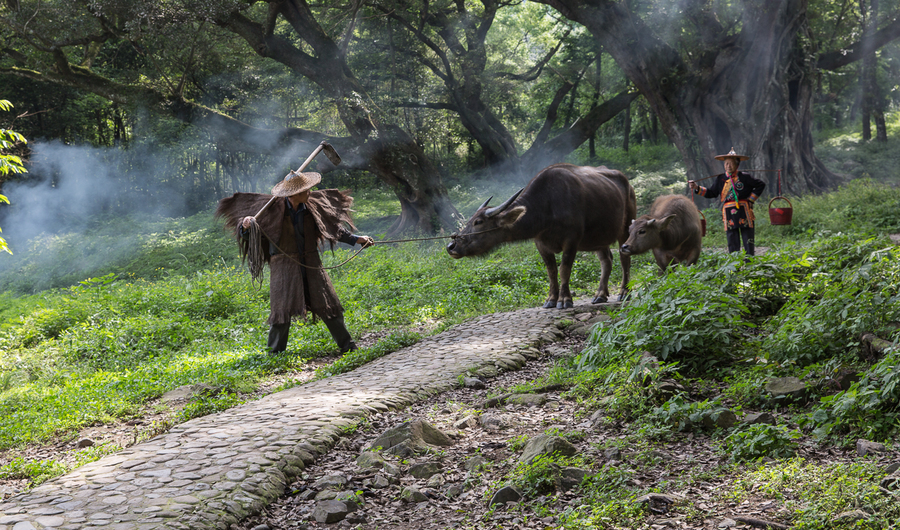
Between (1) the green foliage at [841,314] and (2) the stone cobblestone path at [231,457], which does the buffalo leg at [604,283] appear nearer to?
(2) the stone cobblestone path at [231,457]

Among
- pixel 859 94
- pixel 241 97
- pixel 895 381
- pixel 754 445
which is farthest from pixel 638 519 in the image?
pixel 859 94

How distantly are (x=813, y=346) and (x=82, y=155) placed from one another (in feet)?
94.1

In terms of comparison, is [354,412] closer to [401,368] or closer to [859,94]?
[401,368]

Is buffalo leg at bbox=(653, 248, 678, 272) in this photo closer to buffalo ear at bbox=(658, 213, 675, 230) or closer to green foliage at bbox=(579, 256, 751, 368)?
buffalo ear at bbox=(658, 213, 675, 230)

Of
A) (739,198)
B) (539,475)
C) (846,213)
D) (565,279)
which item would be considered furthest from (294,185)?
(846,213)

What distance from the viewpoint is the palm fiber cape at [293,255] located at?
7.30 metres

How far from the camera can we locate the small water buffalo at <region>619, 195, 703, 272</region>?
823cm

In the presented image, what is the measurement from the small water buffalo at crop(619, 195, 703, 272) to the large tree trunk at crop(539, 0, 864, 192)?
9.16m

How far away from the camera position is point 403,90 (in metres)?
21.7

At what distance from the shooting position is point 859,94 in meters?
26.2

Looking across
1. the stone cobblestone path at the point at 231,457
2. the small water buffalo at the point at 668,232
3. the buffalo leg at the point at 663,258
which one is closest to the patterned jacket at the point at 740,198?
the small water buffalo at the point at 668,232

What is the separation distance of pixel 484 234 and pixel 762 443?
529 cm

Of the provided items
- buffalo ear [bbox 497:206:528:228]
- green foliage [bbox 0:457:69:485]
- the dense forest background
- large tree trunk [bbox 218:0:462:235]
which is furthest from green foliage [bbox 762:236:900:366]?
large tree trunk [bbox 218:0:462:235]

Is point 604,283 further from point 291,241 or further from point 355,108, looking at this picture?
point 355,108
